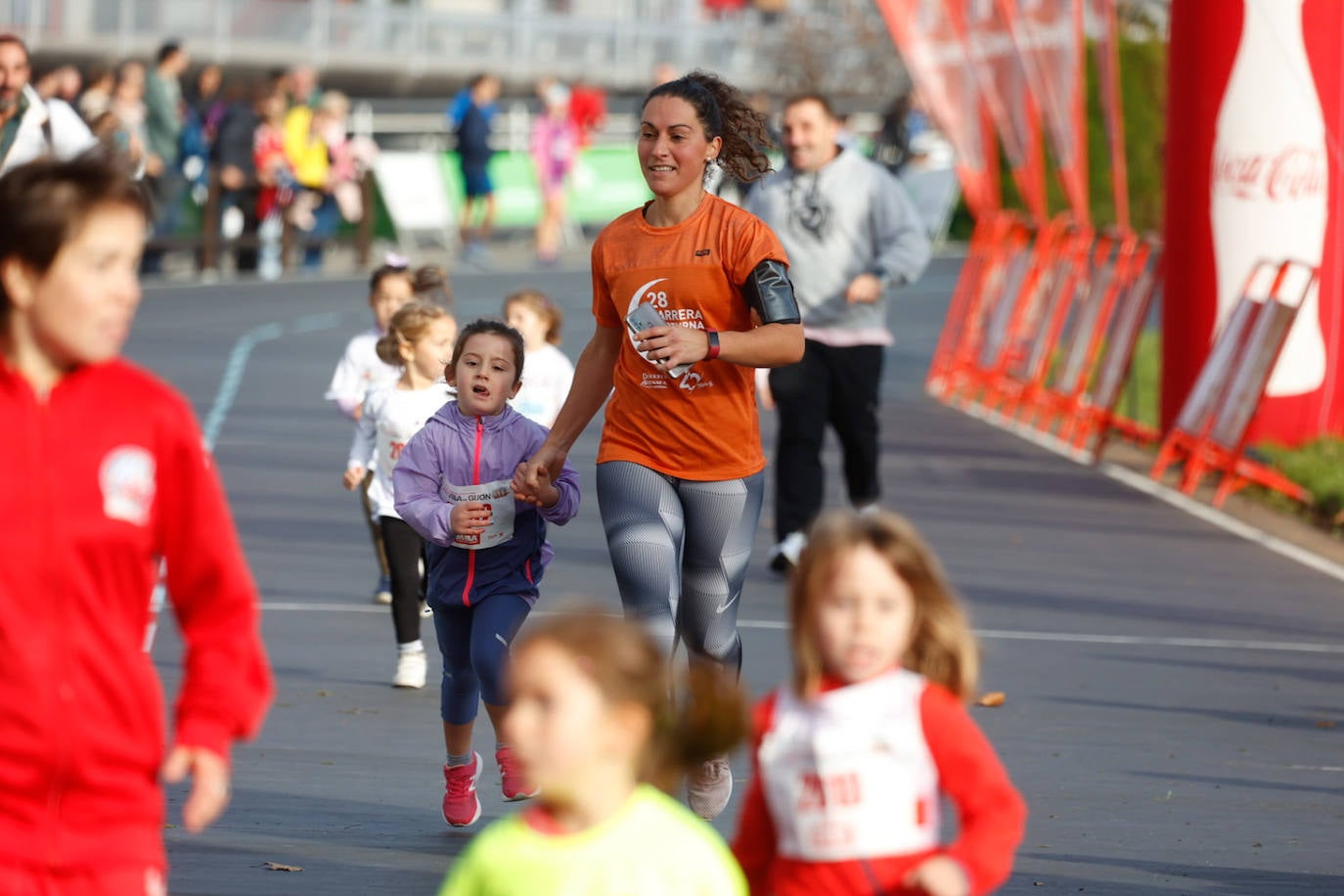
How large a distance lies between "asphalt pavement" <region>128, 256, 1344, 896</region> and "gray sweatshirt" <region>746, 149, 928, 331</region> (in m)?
1.34

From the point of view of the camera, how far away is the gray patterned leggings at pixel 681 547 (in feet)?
21.6

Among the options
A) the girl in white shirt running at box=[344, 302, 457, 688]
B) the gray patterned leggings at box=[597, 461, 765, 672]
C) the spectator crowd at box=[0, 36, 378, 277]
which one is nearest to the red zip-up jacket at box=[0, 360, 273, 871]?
the gray patterned leggings at box=[597, 461, 765, 672]

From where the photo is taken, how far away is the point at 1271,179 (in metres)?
15.5

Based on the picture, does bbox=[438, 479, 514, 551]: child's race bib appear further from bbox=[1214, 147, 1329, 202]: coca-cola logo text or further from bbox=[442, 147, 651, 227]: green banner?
bbox=[442, 147, 651, 227]: green banner

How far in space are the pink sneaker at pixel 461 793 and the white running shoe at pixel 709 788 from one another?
1.98 ft

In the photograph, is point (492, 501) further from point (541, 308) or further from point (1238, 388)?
point (1238, 388)

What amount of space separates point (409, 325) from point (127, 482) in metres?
5.22

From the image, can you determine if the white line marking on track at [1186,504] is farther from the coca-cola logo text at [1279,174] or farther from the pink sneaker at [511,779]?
the pink sneaker at [511,779]

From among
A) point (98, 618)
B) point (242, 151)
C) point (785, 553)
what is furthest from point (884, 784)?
point (242, 151)

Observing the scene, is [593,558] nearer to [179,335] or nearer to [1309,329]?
[1309,329]

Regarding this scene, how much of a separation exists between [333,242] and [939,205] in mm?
8525

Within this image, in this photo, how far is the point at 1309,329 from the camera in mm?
15469

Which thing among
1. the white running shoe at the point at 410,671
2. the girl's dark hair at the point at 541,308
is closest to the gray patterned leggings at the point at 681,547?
the white running shoe at the point at 410,671

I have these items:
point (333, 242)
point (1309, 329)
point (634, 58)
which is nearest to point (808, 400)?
point (1309, 329)
